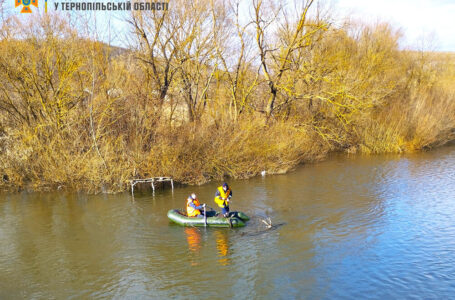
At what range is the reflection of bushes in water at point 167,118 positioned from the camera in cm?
1733

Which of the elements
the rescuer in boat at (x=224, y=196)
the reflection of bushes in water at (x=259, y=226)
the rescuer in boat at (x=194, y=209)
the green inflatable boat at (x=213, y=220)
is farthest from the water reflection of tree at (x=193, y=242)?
the reflection of bushes in water at (x=259, y=226)

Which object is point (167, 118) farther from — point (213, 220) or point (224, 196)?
point (213, 220)

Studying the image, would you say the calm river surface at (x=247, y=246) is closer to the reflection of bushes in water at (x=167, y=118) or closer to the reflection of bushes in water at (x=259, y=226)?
the reflection of bushes in water at (x=259, y=226)

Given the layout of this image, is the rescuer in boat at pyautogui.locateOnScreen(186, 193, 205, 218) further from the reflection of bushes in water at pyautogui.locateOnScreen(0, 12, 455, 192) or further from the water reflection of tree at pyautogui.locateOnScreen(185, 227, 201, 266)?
the reflection of bushes in water at pyautogui.locateOnScreen(0, 12, 455, 192)

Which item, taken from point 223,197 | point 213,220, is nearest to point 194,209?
point 213,220

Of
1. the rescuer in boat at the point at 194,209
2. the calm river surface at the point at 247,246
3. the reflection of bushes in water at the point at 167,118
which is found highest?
the reflection of bushes in water at the point at 167,118

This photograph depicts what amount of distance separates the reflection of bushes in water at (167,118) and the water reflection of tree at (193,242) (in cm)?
568

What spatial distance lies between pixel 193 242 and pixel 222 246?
0.93 metres

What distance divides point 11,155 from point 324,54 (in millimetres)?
18733

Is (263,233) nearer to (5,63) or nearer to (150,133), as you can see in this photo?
(150,133)

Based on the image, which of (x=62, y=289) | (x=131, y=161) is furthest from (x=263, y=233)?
(x=131, y=161)

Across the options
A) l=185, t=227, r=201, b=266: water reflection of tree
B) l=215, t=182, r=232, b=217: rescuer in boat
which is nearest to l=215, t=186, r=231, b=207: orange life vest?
l=215, t=182, r=232, b=217: rescuer in boat

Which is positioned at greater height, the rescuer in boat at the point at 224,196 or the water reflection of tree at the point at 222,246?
the rescuer in boat at the point at 224,196

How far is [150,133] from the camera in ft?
60.4
